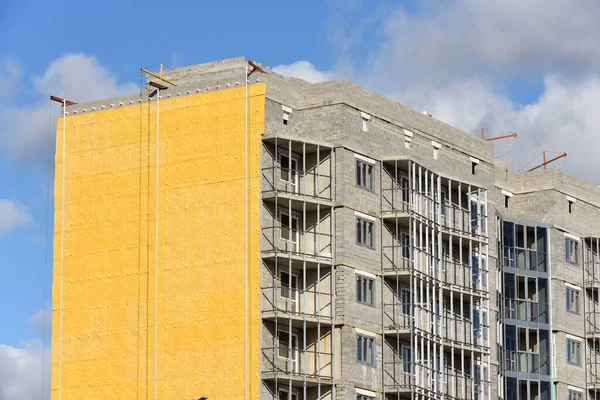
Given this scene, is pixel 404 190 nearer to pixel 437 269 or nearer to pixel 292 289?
pixel 437 269

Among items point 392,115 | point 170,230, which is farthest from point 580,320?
point 170,230

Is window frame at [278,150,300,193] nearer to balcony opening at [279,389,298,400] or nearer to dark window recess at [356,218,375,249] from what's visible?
dark window recess at [356,218,375,249]

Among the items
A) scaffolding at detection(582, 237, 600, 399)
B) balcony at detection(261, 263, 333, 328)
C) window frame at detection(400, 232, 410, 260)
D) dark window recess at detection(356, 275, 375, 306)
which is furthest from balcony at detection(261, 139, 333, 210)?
scaffolding at detection(582, 237, 600, 399)

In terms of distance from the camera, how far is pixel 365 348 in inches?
3248

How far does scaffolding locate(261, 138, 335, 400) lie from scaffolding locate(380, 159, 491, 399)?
3916 mm

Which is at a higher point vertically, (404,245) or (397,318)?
(404,245)

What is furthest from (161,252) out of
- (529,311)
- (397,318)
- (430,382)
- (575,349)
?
(575,349)

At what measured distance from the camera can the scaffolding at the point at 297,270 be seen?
261 feet

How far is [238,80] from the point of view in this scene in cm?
8212

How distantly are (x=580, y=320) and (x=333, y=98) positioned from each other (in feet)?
84.7

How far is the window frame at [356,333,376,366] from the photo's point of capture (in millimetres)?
81938

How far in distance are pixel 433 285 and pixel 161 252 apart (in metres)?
13.8

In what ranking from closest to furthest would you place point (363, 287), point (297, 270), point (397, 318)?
point (297, 270), point (363, 287), point (397, 318)

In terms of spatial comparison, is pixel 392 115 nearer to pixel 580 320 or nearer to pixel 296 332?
pixel 296 332
